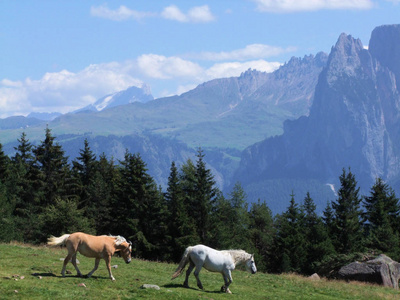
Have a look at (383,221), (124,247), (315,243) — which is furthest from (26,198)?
(383,221)

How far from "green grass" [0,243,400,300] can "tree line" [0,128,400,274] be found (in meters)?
30.8

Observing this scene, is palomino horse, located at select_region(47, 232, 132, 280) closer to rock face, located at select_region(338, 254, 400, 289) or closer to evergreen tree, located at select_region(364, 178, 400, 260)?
rock face, located at select_region(338, 254, 400, 289)

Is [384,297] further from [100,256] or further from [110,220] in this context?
[110,220]

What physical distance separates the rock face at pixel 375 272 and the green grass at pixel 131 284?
2.41 meters

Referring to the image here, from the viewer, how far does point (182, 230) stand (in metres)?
72.0

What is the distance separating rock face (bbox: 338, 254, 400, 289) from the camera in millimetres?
37531

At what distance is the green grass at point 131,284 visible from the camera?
849 inches

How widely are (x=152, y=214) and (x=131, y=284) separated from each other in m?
48.5

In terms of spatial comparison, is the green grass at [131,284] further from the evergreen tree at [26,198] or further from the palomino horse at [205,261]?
the evergreen tree at [26,198]

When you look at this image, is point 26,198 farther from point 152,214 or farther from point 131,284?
point 131,284

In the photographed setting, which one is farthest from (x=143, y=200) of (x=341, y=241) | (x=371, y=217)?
Result: (x=371, y=217)

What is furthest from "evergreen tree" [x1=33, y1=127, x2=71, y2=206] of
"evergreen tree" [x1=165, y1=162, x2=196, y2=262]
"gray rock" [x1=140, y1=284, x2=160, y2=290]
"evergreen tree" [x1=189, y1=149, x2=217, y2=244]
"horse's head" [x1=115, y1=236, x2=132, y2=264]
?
"gray rock" [x1=140, y1=284, x2=160, y2=290]

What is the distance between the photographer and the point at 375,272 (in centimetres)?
3766

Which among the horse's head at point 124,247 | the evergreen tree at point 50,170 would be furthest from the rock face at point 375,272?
the evergreen tree at point 50,170
